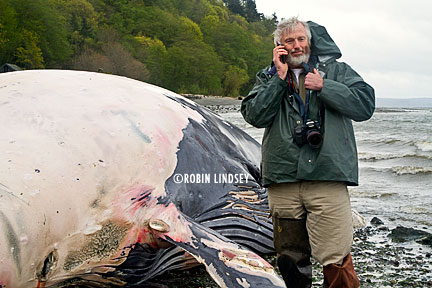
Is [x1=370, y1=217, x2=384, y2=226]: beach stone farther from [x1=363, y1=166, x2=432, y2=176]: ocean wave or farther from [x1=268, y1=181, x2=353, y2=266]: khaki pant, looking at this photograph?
[x1=363, y1=166, x2=432, y2=176]: ocean wave

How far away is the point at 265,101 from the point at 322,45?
56cm

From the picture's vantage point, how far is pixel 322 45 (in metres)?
3.64

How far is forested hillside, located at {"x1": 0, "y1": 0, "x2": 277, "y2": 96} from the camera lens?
52875 millimetres

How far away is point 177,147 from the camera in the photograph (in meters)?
4.22

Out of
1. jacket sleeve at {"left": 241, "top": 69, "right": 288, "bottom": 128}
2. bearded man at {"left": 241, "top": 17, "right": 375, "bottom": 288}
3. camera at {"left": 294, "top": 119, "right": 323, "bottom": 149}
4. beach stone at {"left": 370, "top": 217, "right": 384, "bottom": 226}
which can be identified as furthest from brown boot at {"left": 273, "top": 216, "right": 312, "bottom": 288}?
beach stone at {"left": 370, "top": 217, "right": 384, "bottom": 226}

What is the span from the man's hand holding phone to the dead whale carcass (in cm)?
110

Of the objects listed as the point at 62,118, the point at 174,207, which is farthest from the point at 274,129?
the point at 62,118

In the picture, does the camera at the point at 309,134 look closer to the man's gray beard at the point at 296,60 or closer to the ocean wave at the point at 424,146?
the man's gray beard at the point at 296,60

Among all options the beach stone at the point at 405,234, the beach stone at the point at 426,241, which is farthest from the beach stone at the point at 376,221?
the beach stone at the point at 426,241

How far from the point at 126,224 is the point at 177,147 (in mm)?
852

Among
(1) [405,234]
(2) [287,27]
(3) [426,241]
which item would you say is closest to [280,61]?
(2) [287,27]

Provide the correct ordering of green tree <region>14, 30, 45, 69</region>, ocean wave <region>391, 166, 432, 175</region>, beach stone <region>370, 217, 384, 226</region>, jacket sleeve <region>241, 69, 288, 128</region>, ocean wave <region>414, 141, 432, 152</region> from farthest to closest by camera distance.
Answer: green tree <region>14, 30, 45, 69</region>
ocean wave <region>414, 141, 432, 152</region>
ocean wave <region>391, 166, 432, 175</region>
beach stone <region>370, 217, 384, 226</region>
jacket sleeve <region>241, 69, 288, 128</region>

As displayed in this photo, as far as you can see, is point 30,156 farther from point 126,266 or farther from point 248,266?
point 248,266

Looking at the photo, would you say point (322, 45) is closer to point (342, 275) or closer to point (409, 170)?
point (342, 275)
